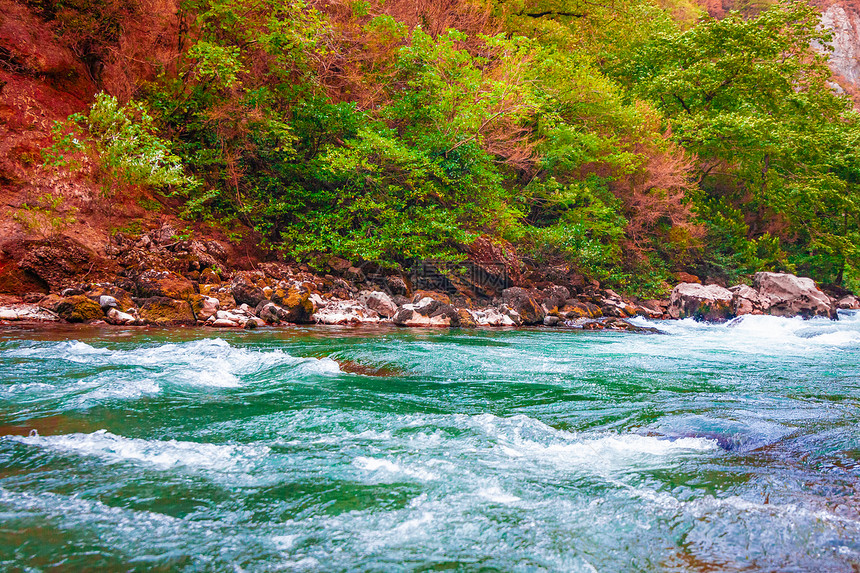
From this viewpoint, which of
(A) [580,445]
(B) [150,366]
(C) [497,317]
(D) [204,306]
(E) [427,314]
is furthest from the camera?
(C) [497,317]

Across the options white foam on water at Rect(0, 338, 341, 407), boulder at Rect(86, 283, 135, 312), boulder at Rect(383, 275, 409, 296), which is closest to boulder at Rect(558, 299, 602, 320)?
boulder at Rect(383, 275, 409, 296)

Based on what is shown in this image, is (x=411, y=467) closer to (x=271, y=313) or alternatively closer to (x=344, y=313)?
(x=271, y=313)

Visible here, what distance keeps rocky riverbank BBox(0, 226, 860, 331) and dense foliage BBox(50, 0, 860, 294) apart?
2.96ft

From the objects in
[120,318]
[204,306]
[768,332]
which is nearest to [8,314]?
[120,318]

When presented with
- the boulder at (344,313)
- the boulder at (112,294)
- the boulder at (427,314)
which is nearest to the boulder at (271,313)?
the boulder at (344,313)

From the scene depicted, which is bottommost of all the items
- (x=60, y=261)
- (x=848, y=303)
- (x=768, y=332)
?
(x=848, y=303)

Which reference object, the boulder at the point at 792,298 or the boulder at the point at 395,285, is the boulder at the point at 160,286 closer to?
the boulder at the point at 395,285

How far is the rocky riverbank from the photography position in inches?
345

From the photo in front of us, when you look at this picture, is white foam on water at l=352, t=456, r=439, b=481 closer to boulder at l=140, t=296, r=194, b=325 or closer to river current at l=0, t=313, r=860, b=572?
river current at l=0, t=313, r=860, b=572

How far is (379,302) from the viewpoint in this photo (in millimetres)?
11883

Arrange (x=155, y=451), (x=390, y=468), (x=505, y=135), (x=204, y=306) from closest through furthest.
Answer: (x=390, y=468), (x=155, y=451), (x=204, y=306), (x=505, y=135)

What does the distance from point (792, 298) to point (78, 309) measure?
19.8m

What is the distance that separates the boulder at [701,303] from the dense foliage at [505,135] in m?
1.56

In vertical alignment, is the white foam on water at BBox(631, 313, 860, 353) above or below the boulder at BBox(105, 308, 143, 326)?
below
